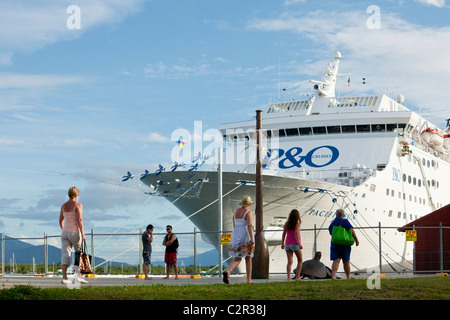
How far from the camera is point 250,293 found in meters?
10.0

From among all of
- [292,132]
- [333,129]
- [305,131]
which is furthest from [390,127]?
[292,132]

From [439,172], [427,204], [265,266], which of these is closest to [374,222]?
[427,204]

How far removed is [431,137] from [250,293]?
29.1m

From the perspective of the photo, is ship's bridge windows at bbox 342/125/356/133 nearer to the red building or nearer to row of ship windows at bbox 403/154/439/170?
row of ship windows at bbox 403/154/439/170

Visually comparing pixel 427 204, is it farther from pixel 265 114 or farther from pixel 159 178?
pixel 159 178

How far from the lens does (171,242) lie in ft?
54.9

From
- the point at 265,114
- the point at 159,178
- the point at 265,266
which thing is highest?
the point at 265,114

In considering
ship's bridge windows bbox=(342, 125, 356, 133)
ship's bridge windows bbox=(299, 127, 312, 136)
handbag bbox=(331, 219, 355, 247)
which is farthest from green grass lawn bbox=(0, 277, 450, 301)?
ship's bridge windows bbox=(299, 127, 312, 136)

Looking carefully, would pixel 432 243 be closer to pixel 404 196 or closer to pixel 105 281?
pixel 404 196

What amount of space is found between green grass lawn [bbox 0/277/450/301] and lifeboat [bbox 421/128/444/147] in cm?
2683

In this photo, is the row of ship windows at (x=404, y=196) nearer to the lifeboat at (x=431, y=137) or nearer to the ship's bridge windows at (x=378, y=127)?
the ship's bridge windows at (x=378, y=127)

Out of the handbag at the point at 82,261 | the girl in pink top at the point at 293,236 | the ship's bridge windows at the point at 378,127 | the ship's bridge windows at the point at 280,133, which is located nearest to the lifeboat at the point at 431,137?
the ship's bridge windows at the point at 378,127
